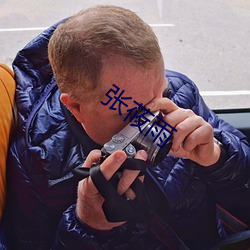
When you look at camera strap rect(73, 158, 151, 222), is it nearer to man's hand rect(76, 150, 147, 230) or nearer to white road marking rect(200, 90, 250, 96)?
A: man's hand rect(76, 150, 147, 230)

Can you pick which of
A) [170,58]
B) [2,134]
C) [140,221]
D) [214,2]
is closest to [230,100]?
[170,58]

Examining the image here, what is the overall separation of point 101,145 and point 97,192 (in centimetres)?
15

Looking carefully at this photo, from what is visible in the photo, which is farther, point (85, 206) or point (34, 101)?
point (34, 101)

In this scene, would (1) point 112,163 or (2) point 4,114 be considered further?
(2) point 4,114

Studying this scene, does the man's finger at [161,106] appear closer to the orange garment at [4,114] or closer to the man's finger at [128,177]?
Answer: the man's finger at [128,177]

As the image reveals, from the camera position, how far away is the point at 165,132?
0.67 metres

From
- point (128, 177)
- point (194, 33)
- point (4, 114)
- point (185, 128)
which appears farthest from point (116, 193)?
point (194, 33)

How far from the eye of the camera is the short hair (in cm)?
66

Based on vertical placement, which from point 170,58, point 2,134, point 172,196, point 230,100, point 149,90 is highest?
point 149,90

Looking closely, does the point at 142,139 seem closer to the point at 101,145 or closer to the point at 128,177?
the point at 128,177

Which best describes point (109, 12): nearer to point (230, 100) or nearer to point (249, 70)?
point (230, 100)

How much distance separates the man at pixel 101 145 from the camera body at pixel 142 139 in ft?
0.06

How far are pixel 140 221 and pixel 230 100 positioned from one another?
85cm

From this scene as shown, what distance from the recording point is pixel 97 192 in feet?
2.22
